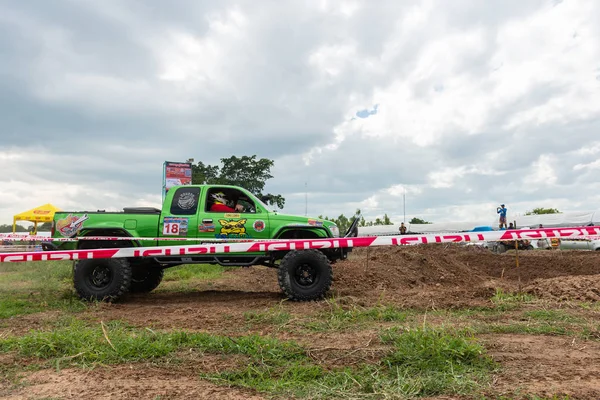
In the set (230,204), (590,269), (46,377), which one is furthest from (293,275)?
(590,269)

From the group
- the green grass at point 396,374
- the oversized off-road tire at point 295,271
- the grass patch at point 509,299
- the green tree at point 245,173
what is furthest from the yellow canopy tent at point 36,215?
the green grass at point 396,374

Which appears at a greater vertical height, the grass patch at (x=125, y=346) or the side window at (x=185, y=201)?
the side window at (x=185, y=201)

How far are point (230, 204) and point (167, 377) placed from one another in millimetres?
5005

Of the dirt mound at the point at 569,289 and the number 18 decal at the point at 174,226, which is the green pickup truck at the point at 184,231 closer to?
the number 18 decal at the point at 174,226

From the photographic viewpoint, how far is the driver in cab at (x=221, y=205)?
8.16 meters

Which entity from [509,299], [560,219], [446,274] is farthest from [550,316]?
[560,219]

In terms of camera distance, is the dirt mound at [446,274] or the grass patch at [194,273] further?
the grass patch at [194,273]

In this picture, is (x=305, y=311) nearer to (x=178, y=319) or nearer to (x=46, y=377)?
(x=178, y=319)

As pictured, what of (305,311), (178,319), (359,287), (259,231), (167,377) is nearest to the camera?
(167,377)

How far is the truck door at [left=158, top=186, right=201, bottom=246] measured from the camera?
785 centimetres

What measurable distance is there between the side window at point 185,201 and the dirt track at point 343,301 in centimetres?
170

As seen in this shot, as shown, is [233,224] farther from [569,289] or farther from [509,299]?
[569,289]

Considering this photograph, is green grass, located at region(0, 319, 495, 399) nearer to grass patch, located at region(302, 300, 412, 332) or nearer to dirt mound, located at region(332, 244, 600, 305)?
grass patch, located at region(302, 300, 412, 332)

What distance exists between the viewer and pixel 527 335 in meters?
4.58
